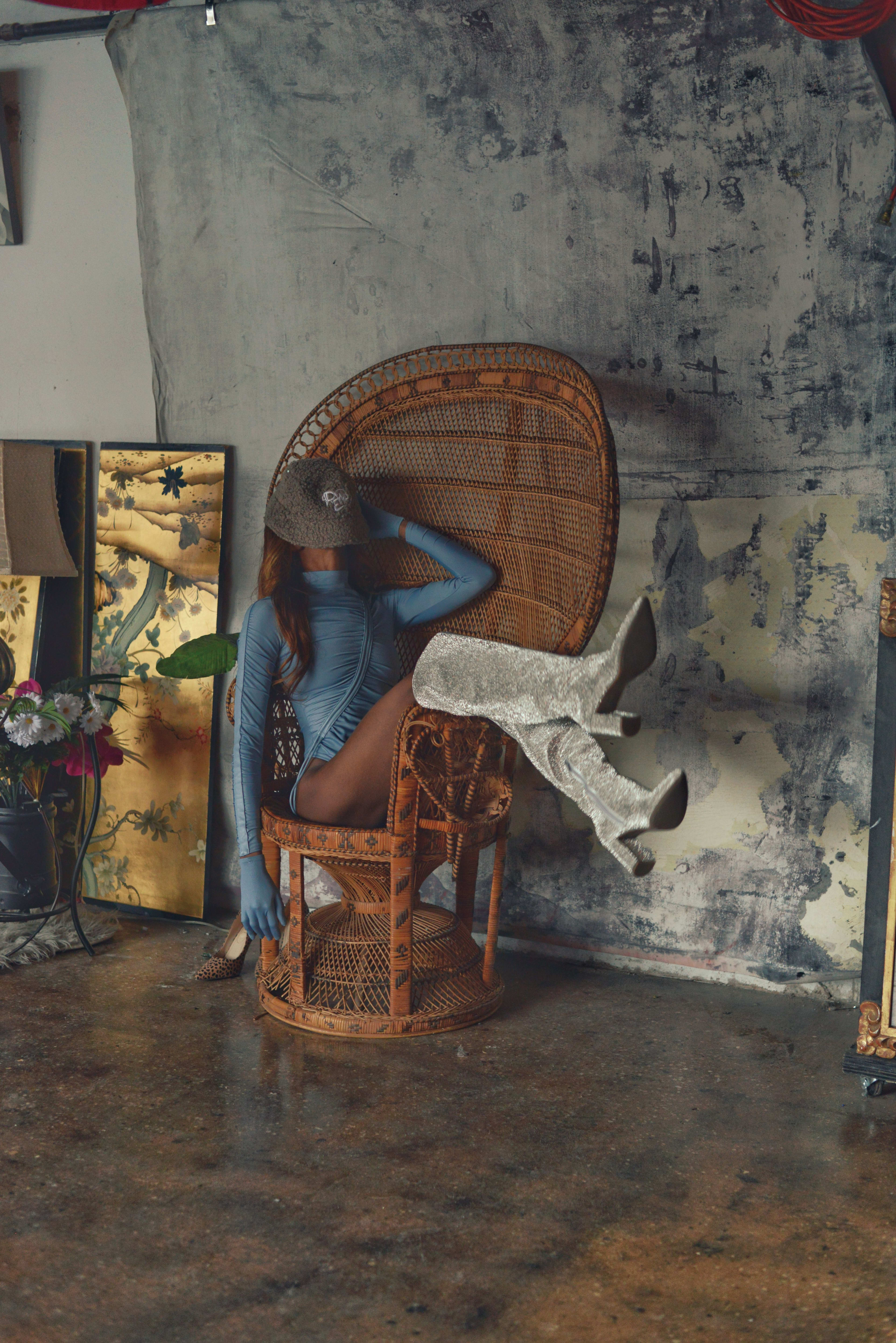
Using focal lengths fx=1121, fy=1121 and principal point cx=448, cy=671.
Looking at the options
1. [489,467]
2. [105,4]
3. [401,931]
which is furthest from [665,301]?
[105,4]

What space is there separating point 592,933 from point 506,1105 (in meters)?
0.88

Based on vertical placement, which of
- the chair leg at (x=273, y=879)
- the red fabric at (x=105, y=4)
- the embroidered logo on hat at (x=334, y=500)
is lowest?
the chair leg at (x=273, y=879)

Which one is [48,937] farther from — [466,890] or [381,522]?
[381,522]

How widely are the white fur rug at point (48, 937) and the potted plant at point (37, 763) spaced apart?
8cm

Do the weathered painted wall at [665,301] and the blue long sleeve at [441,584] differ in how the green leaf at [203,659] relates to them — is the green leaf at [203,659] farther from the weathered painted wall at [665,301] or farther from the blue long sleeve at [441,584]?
the weathered painted wall at [665,301]

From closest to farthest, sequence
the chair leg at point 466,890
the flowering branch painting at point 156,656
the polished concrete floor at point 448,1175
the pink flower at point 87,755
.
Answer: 1. the polished concrete floor at point 448,1175
2. the chair leg at point 466,890
3. the pink flower at point 87,755
4. the flowering branch painting at point 156,656

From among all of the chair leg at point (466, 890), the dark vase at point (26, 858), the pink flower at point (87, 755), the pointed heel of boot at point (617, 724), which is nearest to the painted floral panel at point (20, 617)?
the pink flower at point (87, 755)

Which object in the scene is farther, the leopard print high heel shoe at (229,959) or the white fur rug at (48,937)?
the white fur rug at (48,937)

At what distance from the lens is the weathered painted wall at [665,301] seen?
2.78 meters

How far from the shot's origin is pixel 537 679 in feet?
7.64

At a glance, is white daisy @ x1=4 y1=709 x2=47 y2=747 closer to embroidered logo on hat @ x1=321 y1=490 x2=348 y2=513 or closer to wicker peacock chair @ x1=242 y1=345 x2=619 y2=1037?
wicker peacock chair @ x1=242 y1=345 x2=619 y2=1037

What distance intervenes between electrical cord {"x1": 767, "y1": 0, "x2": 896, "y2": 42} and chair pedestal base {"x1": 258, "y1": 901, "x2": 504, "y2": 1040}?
226 cm

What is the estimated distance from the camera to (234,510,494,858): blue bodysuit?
9.11 feet

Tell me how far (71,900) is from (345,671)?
3.82 ft
